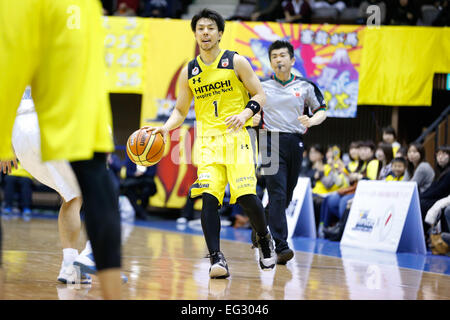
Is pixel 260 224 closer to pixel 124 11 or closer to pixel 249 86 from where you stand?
pixel 249 86

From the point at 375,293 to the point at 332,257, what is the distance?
3.07m

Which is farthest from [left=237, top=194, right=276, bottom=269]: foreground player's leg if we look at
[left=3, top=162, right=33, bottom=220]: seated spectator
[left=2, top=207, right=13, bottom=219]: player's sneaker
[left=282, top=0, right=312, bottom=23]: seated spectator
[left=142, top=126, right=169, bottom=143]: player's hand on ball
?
[left=282, top=0, right=312, bottom=23]: seated spectator

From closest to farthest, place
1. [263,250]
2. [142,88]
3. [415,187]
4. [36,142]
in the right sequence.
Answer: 1. [36,142]
2. [263,250]
3. [415,187]
4. [142,88]

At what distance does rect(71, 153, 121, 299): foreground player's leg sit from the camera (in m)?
2.35

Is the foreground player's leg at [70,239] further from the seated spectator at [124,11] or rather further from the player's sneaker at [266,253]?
the seated spectator at [124,11]

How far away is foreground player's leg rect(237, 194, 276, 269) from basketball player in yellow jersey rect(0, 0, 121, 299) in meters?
2.48

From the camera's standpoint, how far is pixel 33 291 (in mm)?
3586

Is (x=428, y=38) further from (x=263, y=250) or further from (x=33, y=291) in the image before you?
(x=33, y=291)

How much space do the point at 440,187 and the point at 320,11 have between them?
7417 millimetres

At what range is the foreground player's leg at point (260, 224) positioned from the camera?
15.8ft

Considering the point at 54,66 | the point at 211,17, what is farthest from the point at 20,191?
the point at 54,66

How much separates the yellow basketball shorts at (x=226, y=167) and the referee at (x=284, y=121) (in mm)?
1249

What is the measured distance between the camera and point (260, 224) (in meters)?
4.98
